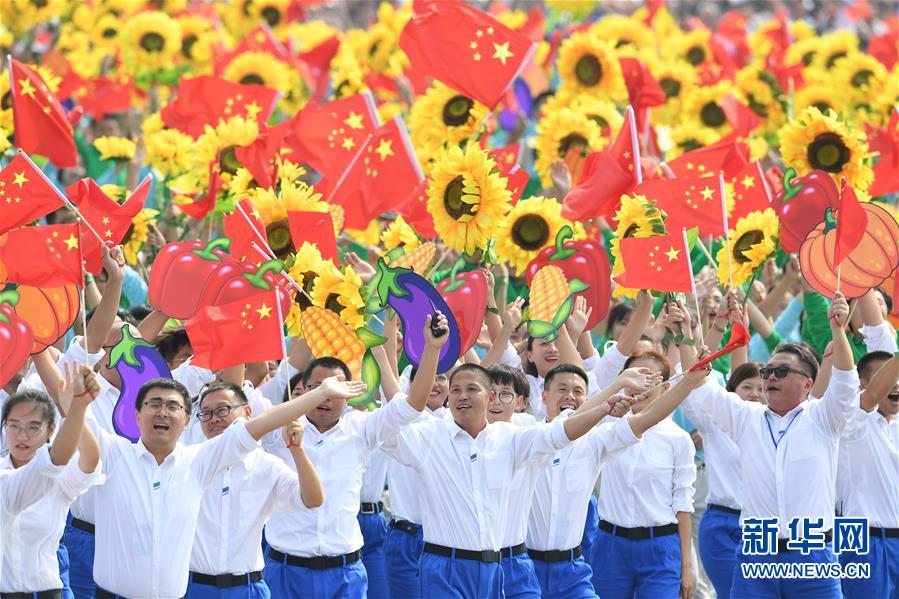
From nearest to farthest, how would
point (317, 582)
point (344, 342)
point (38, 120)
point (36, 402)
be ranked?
point (36, 402) < point (317, 582) < point (344, 342) < point (38, 120)

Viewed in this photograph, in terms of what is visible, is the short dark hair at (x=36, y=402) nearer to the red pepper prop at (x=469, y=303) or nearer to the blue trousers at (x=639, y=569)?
the red pepper prop at (x=469, y=303)

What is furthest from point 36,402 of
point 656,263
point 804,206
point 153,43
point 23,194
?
point 153,43

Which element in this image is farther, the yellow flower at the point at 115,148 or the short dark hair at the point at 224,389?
the yellow flower at the point at 115,148

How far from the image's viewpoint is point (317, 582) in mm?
8266

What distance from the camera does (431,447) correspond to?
8164 millimetres

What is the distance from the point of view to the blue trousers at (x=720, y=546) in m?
9.31

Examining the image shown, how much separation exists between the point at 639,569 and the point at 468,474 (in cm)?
159

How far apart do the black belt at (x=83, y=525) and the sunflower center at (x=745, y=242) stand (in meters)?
4.37

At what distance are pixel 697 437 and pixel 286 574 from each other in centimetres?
342

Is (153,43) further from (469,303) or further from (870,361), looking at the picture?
(870,361)

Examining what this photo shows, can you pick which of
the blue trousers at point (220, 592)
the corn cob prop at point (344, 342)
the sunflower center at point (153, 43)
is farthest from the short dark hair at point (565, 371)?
the sunflower center at point (153, 43)

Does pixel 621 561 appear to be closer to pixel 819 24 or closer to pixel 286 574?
pixel 286 574

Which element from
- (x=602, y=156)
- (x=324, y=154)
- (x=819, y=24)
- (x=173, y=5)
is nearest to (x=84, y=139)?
(x=173, y=5)

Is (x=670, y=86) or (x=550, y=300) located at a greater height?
(x=670, y=86)
